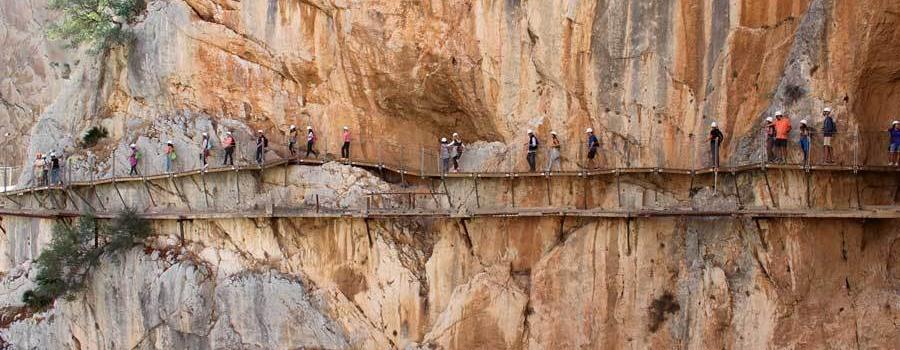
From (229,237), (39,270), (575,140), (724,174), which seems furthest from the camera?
(39,270)

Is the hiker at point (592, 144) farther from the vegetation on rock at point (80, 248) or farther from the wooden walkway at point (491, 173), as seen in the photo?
the vegetation on rock at point (80, 248)

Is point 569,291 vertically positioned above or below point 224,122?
below

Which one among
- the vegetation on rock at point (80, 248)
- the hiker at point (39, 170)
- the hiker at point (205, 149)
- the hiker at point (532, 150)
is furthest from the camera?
the hiker at point (39, 170)

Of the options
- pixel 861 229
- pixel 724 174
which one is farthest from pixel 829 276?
pixel 724 174

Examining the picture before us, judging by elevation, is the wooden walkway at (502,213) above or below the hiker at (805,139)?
below

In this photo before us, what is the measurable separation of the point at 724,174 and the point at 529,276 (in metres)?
5.12

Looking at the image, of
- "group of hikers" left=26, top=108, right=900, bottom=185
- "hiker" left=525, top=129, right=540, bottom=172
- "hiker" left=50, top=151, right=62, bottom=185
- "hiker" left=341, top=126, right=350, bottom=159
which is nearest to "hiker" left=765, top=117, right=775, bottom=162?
"group of hikers" left=26, top=108, right=900, bottom=185

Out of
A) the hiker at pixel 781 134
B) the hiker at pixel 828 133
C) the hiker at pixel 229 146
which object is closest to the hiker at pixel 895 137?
the hiker at pixel 828 133

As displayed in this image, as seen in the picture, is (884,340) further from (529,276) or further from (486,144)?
(486,144)

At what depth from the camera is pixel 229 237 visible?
27.4 metres

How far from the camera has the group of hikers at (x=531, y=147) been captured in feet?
70.9

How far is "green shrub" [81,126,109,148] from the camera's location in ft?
100

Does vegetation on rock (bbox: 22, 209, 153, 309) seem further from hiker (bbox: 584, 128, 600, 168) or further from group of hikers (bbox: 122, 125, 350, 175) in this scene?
hiker (bbox: 584, 128, 600, 168)

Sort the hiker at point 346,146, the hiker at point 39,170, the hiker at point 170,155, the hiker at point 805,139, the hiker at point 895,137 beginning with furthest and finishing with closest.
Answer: the hiker at point 39,170 → the hiker at point 170,155 → the hiker at point 346,146 → the hiker at point 805,139 → the hiker at point 895,137
